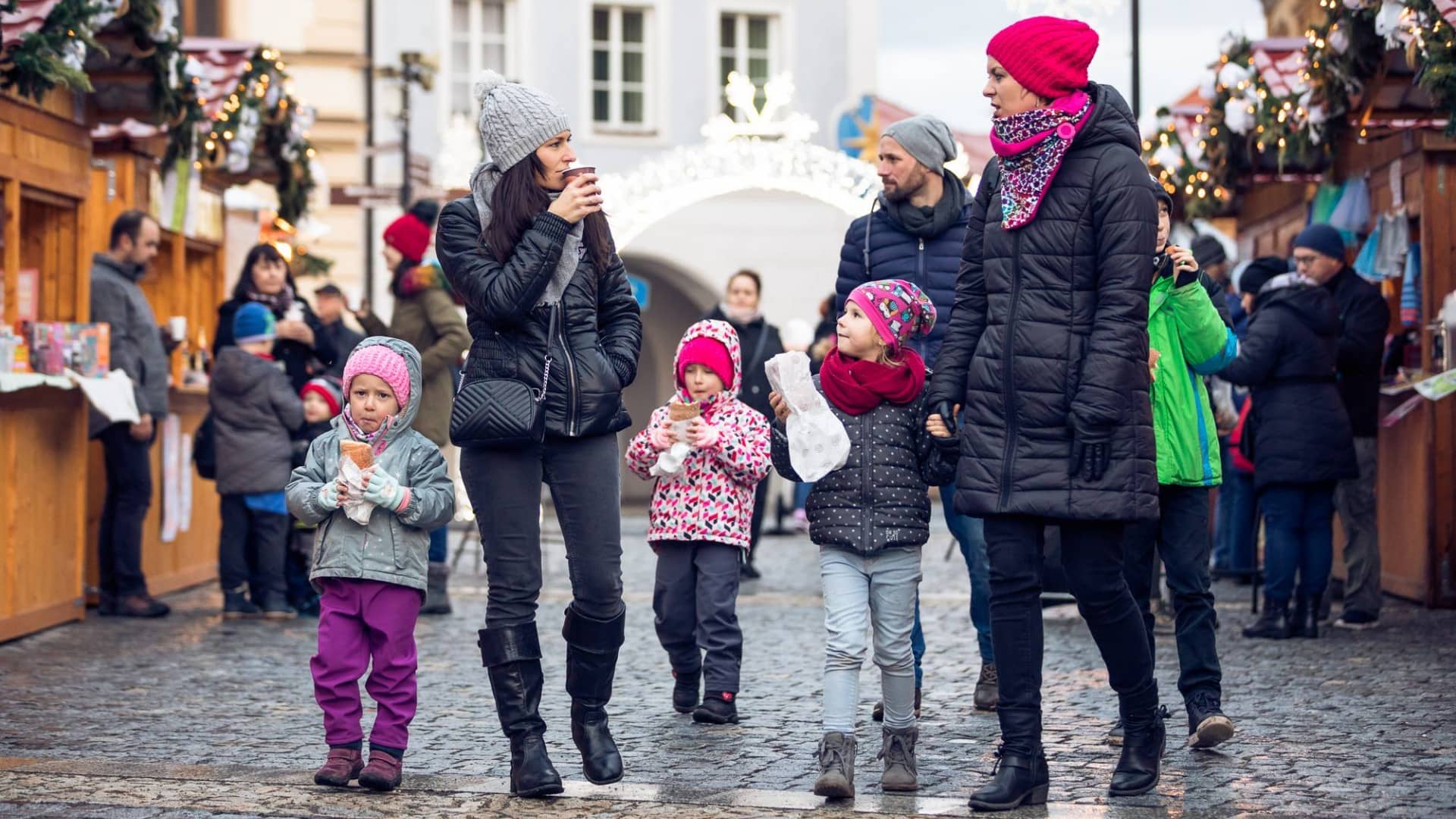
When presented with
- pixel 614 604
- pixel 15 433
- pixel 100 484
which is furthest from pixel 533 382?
pixel 100 484

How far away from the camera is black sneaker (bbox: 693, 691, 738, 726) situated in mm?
7402

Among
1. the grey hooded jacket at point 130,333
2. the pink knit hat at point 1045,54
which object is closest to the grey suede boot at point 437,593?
the grey hooded jacket at point 130,333

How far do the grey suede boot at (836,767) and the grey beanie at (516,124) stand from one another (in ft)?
6.07

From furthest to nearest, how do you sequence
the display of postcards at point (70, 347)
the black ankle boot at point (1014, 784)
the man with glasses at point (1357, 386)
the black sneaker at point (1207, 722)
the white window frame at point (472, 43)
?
1. the white window frame at point (472, 43)
2. the man with glasses at point (1357, 386)
3. the display of postcards at point (70, 347)
4. the black sneaker at point (1207, 722)
5. the black ankle boot at point (1014, 784)

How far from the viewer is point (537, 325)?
5.88 m

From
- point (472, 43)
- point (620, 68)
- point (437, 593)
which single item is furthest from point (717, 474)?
point (620, 68)

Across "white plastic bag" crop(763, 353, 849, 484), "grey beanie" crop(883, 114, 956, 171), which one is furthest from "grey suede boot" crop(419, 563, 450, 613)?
"white plastic bag" crop(763, 353, 849, 484)

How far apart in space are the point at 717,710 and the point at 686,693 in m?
0.32

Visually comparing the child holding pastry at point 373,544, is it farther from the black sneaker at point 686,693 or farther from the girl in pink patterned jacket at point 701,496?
the black sneaker at point 686,693

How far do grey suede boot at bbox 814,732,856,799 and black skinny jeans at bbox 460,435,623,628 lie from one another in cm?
72

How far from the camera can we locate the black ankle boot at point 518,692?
5855 millimetres

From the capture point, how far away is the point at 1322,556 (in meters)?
10.2

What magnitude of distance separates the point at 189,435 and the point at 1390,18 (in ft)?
24.7

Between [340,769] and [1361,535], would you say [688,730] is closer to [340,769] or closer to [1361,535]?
[340,769]
